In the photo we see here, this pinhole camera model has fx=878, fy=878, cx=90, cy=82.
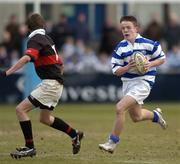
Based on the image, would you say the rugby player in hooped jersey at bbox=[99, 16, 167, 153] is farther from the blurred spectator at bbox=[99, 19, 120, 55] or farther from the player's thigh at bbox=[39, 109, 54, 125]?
the blurred spectator at bbox=[99, 19, 120, 55]

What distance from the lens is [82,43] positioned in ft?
93.8

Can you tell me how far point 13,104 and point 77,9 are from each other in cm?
839

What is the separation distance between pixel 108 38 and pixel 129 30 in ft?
48.4

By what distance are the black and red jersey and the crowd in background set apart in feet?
43.7

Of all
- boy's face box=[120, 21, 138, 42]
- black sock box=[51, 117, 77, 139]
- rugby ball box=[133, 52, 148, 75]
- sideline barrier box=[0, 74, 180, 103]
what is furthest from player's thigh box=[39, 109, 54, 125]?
sideline barrier box=[0, 74, 180, 103]

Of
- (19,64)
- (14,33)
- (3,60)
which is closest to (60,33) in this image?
(14,33)

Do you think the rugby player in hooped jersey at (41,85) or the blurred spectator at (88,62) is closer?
the rugby player in hooped jersey at (41,85)

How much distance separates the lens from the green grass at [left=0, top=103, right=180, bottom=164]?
42.7 feet

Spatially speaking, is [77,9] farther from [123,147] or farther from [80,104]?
[123,147]

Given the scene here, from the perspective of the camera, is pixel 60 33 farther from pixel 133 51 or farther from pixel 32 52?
pixel 32 52

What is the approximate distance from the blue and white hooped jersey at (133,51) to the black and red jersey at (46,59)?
3.16 ft

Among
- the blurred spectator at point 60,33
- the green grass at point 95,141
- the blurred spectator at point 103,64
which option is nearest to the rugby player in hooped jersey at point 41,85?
the green grass at point 95,141

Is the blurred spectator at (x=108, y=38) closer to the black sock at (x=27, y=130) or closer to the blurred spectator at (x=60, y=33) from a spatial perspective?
the blurred spectator at (x=60, y=33)

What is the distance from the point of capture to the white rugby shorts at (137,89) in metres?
13.7
